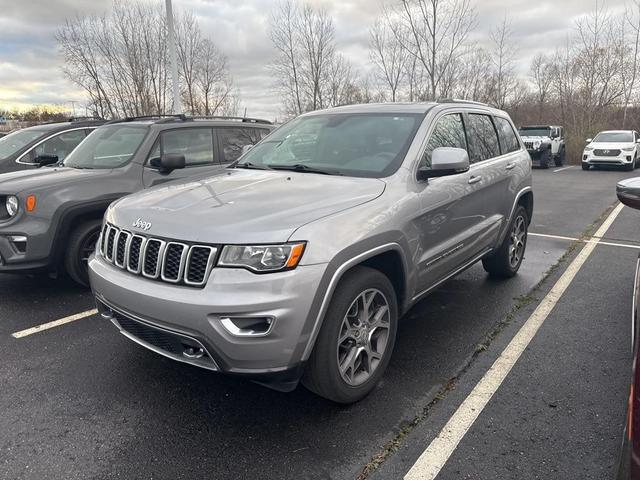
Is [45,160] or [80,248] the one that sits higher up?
[45,160]

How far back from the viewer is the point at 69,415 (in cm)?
282

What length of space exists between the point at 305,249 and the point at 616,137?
22067 mm

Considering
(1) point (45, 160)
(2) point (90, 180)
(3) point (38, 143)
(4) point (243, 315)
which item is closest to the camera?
(4) point (243, 315)

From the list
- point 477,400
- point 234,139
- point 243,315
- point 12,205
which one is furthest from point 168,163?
point 477,400

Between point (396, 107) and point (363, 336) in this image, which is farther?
point (396, 107)

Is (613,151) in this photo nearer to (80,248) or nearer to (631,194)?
(631,194)

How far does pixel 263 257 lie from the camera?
2389mm

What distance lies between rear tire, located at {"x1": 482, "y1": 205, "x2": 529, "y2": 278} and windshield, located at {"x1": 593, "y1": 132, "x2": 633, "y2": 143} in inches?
701


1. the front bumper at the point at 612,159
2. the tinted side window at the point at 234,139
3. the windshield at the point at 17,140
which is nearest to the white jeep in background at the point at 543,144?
the front bumper at the point at 612,159

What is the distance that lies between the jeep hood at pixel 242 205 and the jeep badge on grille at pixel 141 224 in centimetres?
2

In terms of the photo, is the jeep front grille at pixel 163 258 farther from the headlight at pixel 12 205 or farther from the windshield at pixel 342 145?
the headlight at pixel 12 205

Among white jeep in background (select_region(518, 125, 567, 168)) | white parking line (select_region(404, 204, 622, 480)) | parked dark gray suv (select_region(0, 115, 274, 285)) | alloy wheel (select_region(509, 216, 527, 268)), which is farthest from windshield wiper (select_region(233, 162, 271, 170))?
white jeep in background (select_region(518, 125, 567, 168))

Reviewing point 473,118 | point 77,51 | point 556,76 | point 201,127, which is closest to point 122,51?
point 77,51

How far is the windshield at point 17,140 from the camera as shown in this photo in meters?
7.53
